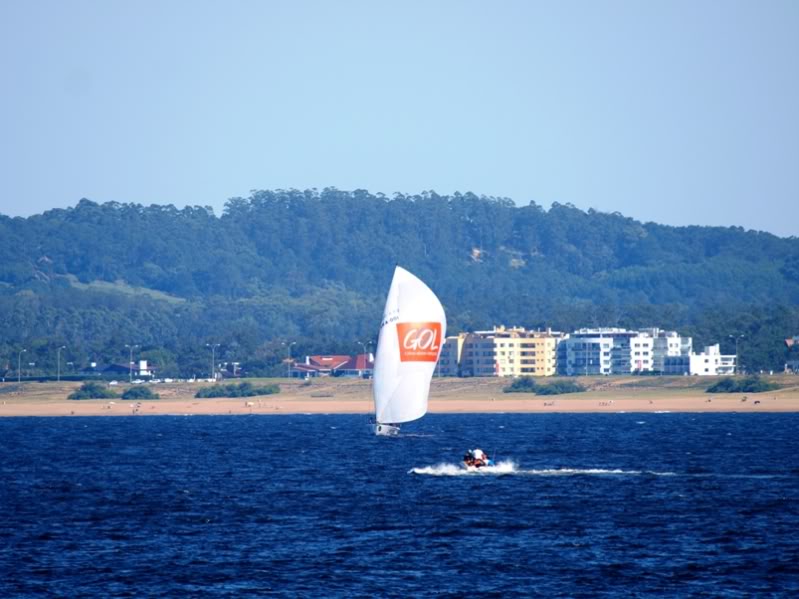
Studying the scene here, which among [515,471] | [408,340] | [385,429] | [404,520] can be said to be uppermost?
[408,340]

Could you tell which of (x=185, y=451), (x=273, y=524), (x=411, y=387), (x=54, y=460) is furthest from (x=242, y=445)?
(x=273, y=524)

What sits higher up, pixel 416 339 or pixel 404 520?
pixel 416 339

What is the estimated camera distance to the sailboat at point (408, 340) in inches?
3703

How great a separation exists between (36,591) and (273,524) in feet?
55.0

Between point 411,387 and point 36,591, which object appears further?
point 411,387

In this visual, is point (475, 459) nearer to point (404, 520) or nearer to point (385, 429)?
point (385, 429)

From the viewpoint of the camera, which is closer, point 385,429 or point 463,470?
point 463,470

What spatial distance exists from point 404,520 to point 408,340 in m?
29.8

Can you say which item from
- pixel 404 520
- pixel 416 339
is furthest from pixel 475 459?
pixel 404 520

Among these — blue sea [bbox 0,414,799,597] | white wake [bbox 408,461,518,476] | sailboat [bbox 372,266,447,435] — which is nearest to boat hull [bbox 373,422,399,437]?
blue sea [bbox 0,414,799,597]

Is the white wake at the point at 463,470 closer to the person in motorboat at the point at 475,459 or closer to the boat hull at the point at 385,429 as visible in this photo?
the person in motorboat at the point at 475,459

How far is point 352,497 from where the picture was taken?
244ft

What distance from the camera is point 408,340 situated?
94062 mm

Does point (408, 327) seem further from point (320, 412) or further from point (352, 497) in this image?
point (320, 412)
